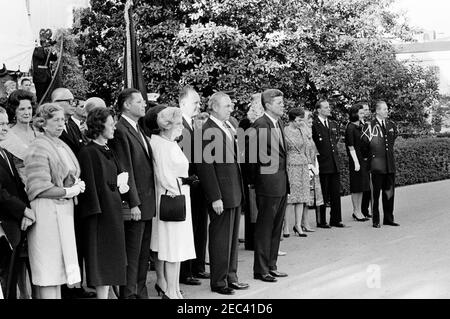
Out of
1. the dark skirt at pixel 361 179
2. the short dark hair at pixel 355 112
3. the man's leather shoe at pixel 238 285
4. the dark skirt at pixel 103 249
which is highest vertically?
the short dark hair at pixel 355 112

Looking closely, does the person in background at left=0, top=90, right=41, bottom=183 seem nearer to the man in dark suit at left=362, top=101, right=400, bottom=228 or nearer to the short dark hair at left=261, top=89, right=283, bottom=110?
the short dark hair at left=261, top=89, right=283, bottom=110

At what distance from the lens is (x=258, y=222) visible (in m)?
7.48

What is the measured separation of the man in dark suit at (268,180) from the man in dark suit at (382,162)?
142 inches

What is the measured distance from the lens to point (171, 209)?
6.28 metres

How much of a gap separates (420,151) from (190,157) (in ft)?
44.3

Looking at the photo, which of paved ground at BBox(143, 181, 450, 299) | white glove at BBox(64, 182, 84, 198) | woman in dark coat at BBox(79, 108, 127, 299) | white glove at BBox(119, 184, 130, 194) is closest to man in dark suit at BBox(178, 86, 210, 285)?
paved ground at BBox(143, 181, 450, 299)

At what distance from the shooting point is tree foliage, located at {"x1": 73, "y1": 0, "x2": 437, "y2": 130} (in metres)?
17.0

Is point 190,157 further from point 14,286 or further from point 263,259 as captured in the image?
point 14,286

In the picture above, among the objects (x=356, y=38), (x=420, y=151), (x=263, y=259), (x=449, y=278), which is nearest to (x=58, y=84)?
(x=263, y=259)

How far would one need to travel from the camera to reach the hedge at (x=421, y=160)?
60.6 ft

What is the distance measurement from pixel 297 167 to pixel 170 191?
14.5 feet

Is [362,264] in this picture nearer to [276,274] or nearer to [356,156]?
[276,274]

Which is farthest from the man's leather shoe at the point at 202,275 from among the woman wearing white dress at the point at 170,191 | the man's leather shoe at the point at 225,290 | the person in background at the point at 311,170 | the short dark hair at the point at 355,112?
the short dark hair at the point at 355,112

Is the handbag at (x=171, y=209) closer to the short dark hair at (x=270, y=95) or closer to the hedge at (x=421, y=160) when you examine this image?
the short dark hair at (x=270, y=95)
